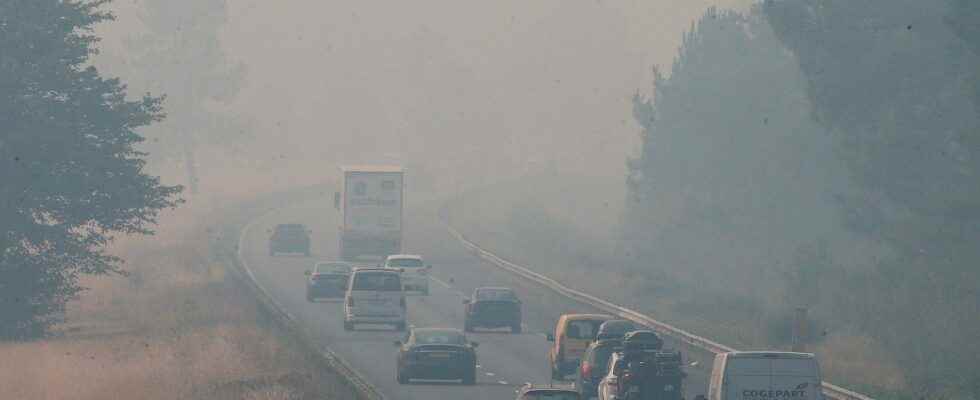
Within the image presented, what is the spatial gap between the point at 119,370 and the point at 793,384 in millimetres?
14953

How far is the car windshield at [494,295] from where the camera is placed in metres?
47.6

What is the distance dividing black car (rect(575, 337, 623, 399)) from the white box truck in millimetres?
36322

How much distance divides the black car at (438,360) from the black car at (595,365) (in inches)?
139

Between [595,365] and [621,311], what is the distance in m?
18.2

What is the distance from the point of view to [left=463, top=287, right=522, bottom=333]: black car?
47281mm

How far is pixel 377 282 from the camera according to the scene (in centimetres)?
4647

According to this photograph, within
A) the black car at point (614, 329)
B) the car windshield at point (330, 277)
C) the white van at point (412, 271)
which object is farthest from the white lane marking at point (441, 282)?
the black car at point (614, 329)

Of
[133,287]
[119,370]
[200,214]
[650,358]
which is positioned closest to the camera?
[650,358]

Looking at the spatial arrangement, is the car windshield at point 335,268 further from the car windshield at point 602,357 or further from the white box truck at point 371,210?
the car windshield at point 602,357

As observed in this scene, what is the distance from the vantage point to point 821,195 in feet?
263

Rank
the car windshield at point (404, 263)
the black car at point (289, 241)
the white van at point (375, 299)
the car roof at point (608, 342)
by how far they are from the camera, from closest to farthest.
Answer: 1. the car roof at point (608, 342)
2. the white van at point (375, 299)
3. the car windshield at point (404, 263)
4. the black car at point (289, 241)

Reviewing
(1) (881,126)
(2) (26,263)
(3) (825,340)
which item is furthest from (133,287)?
(1) (881,126)

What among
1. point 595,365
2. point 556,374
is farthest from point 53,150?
point 595,365

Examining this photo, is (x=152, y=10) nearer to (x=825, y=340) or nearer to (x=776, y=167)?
(x=776, y=167)
